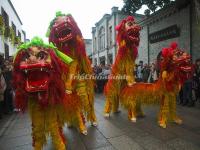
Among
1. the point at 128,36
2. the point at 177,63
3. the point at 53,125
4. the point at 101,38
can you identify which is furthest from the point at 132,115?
the point at 101,38

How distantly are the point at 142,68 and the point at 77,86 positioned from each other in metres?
7.09

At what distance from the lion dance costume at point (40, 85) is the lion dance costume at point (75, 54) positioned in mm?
938

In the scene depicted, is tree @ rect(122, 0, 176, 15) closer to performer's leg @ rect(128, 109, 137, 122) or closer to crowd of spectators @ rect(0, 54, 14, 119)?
crowd of spectators @ rect(0, 54, 14, 119)

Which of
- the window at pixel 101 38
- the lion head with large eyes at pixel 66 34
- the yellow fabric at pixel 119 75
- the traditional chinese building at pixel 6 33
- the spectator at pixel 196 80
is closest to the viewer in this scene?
the lion head with large eyes at pixel 66 34

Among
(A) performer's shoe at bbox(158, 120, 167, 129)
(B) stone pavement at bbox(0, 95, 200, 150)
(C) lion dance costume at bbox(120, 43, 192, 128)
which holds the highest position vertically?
(C) lion dance costume at bbox(120, 43, 192, 128)

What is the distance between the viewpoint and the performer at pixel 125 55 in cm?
474

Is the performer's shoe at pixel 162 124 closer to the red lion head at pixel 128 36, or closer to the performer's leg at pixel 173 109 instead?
the performer's leg at pixel 173 109

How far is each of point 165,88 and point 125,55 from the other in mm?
1176

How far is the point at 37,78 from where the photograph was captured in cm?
286

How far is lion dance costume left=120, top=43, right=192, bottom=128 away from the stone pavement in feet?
1.10

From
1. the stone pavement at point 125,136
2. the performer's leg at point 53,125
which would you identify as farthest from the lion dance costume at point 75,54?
the performer's leg at point 53,125

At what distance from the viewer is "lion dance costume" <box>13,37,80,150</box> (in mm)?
2811

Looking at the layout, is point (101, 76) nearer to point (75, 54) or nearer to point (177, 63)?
point (75, 54)

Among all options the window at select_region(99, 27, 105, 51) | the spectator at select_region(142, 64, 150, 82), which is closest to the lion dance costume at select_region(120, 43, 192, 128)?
the spectator at select_region(142, 64, 150, 82)
